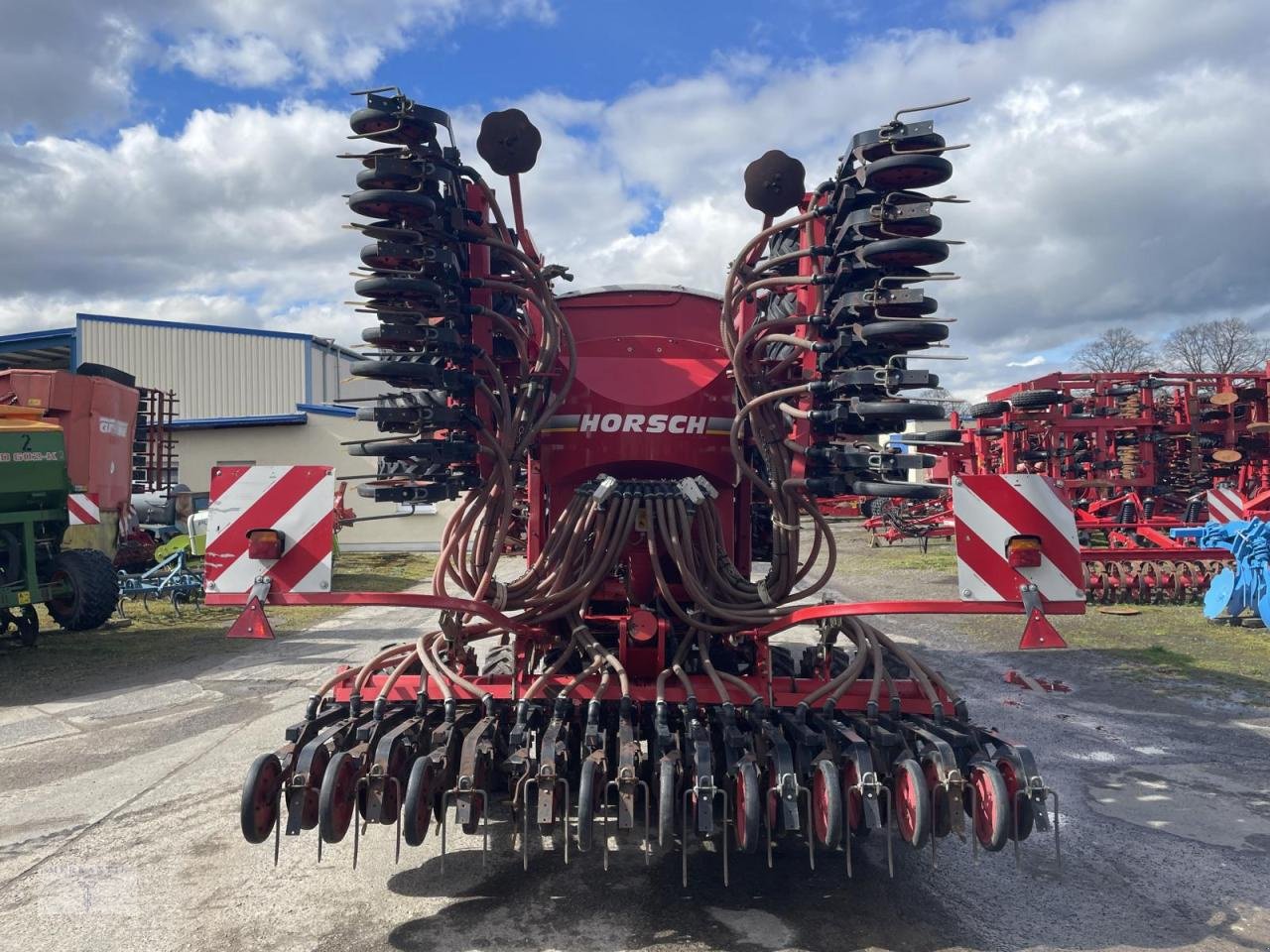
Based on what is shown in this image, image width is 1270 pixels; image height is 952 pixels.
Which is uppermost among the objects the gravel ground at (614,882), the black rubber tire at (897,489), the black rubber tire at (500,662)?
the black rubber tire at (897,489)

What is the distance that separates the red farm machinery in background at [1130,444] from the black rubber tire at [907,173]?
9570mm

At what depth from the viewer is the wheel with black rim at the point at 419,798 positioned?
284 centimetres

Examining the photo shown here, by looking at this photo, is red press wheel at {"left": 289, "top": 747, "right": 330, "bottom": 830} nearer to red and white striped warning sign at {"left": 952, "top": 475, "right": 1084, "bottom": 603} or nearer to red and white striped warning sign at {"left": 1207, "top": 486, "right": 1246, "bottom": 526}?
red and white striped warning sign at {"left": 952, "top": 475, "right": 1084, "bottom": 603}

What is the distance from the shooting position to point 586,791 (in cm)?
289

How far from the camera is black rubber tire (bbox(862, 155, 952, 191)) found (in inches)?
124

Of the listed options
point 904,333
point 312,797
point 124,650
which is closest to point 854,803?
point 904,333

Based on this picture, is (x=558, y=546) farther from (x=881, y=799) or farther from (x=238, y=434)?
(x=238, y=434)

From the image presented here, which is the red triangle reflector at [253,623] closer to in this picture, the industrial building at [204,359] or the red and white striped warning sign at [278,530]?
the red and white striped warning sign at [278,530]

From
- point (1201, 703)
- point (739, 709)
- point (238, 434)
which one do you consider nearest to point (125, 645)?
point (739, 709)

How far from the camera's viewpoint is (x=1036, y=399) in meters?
11.9

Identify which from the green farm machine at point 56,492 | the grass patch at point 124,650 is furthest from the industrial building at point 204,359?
the green farm machine at point 56,492

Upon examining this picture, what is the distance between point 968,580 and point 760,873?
1.32m

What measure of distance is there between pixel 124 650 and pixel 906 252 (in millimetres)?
8040

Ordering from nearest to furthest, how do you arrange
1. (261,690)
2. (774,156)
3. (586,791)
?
(586,791) → (774,156) → (261,690)
